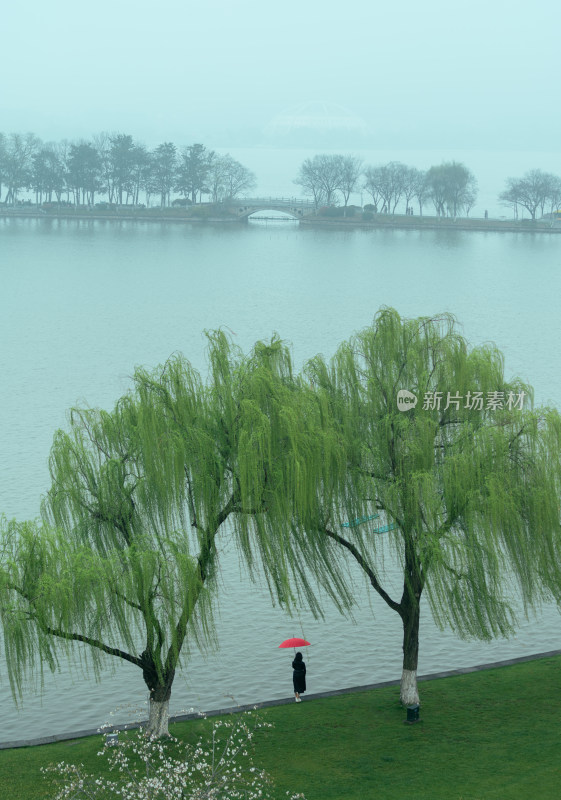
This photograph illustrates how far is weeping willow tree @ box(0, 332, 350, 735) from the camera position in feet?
69.2

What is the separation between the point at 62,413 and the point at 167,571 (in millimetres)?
39797

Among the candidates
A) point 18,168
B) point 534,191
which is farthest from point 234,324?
point 534,191

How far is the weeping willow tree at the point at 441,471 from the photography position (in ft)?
73.0

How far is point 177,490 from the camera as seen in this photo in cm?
2292

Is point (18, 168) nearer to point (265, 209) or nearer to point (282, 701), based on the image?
point (265, 209)

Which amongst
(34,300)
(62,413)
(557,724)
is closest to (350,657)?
(557,724)

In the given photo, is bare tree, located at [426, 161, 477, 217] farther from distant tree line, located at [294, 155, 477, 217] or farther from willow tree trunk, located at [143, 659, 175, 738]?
willow tree trunk, located at [143, 659, 175, 738]

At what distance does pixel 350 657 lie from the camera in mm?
30000

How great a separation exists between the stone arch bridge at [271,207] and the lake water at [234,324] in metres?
3.42

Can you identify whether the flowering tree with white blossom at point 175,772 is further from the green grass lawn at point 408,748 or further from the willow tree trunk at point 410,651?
Answer: the willow tree trunk at point 410,651

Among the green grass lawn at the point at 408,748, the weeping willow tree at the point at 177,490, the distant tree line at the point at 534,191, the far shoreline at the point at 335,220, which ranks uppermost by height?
the distant tree line at the point at 534,191

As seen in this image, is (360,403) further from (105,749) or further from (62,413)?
(62,413)

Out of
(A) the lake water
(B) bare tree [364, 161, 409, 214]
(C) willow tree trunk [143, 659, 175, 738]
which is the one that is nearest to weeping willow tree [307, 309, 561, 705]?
(C) willow tree trunk [143, 659, 175, 738]

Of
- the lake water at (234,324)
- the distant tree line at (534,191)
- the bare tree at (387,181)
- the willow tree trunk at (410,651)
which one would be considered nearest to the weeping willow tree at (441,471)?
the willow tree trunk at (410,651)
